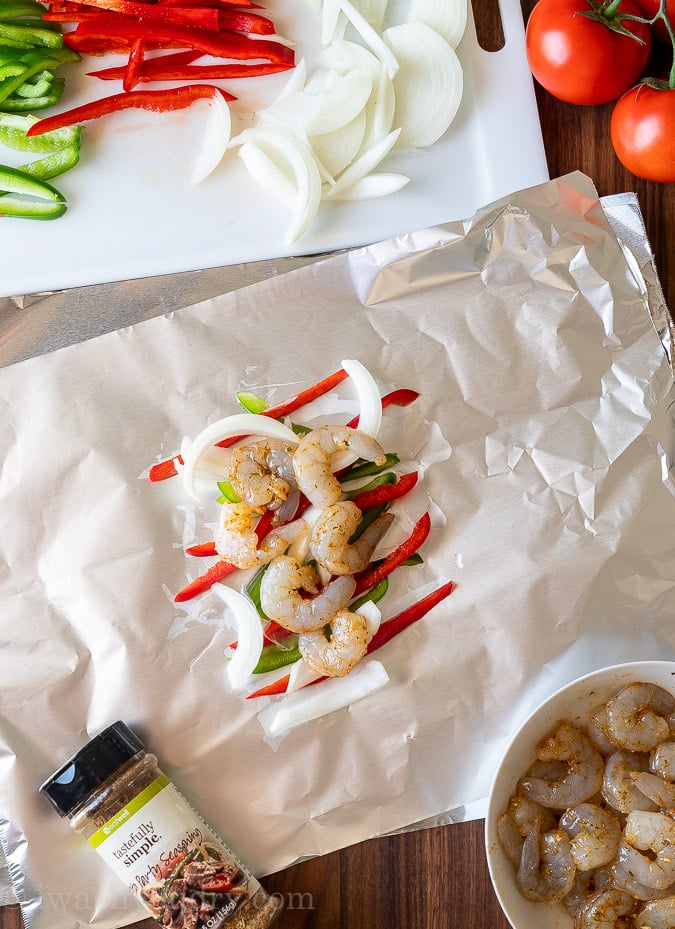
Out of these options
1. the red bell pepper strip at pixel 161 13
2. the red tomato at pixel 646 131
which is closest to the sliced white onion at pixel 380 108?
the red bell pepper strip at pixel 161 13

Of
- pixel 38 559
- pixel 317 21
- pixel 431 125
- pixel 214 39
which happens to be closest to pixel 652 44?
pixel 431 125

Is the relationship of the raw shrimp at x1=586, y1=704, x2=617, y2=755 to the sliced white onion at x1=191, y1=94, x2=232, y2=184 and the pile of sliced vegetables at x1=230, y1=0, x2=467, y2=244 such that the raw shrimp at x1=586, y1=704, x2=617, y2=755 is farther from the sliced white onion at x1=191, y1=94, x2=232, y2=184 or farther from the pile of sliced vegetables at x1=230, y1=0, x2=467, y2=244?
the sliced white onion at x1=191, y1=94, x2=232, y2=184

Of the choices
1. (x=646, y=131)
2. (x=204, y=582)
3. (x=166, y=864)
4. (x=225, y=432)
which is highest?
(x=646, y=131)

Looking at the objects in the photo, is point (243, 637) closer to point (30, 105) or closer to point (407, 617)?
point (407, 617)

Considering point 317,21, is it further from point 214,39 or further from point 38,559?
point 38,559

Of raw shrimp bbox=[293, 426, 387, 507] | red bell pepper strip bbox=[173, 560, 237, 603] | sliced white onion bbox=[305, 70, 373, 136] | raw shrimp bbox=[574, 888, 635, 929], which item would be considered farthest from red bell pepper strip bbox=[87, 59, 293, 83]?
raw shrimp bbox=[574, 888, 635, 929]

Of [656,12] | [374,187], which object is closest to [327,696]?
[374,187]

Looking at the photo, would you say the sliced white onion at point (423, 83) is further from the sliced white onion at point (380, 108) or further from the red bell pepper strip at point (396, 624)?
the red bell pepper strip at point (396, 624)
